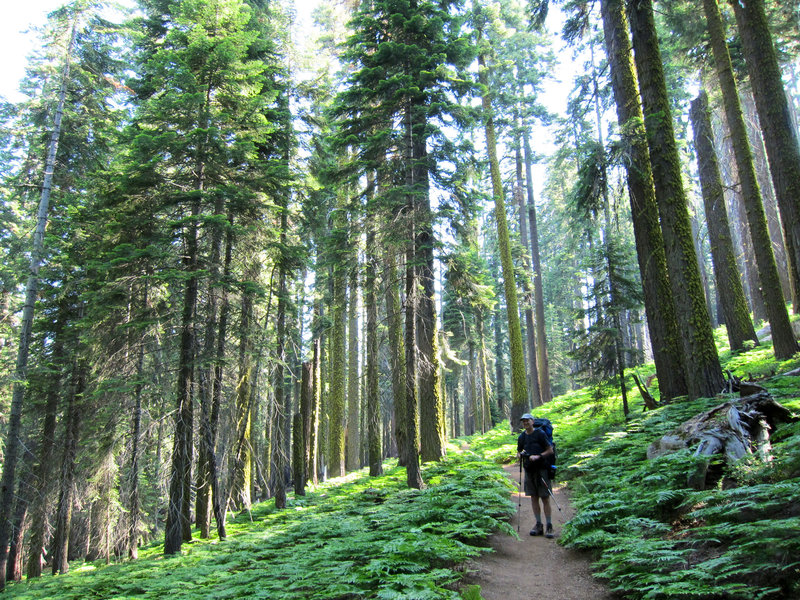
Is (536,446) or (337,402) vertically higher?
(337,402)

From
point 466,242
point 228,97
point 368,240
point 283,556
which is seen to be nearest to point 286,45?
point 228,97

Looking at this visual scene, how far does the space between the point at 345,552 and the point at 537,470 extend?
10.4 feet

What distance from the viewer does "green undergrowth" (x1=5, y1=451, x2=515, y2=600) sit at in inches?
195

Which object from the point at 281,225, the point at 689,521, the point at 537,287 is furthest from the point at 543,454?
the point at 537,287

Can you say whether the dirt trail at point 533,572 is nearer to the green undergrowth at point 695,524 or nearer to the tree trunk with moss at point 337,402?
the green undergrowth at point 695,524

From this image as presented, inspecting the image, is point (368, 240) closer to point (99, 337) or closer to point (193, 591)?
point (99, 337)

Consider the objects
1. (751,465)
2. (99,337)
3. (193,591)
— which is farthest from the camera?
(99,337)

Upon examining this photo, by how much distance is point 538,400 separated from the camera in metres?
22.0

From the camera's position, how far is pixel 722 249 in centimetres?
1385

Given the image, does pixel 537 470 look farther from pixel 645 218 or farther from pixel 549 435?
pixel 645 218

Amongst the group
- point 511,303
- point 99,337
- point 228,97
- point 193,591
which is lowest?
point 193,591

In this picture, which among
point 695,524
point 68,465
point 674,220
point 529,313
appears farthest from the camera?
point 529,313

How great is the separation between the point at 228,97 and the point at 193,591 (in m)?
10.1

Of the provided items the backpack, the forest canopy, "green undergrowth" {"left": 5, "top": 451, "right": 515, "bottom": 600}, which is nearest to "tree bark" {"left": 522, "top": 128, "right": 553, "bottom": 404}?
the forest canopy
